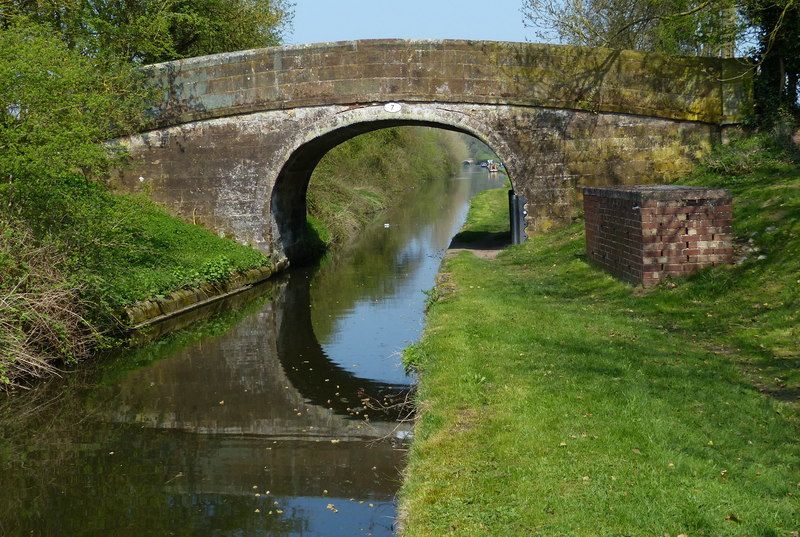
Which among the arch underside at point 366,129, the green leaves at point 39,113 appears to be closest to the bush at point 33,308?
the green leaves at point 39,113

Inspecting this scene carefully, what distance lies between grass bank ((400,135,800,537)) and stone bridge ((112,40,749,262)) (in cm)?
535

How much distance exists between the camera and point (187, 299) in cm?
1423

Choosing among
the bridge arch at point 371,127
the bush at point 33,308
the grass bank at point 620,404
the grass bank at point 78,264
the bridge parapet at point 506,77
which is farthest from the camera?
the bridge arch at point 371,127

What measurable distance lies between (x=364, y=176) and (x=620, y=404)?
29.8 m

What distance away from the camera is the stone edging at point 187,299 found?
12.5 metres

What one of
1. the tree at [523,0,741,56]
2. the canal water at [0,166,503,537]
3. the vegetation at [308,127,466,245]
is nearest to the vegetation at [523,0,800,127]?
the tree at [523,0,741,56]

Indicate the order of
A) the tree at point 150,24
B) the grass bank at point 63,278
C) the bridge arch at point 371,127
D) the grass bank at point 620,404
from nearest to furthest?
1. the grass bank at point 620,404
2. the grass bank at point 63,278
3. the bridge arch at point 371,127
4. the tree at point 150,24

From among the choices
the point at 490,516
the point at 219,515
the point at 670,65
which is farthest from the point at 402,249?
the point at 490,516

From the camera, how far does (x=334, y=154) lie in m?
30.5

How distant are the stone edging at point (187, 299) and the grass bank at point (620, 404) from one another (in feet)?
15.1

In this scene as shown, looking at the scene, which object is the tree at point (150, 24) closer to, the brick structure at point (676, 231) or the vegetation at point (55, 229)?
the vegetation at point (55, 229)

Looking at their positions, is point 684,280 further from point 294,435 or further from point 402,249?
point 402,249

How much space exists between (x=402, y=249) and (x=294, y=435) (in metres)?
15.2

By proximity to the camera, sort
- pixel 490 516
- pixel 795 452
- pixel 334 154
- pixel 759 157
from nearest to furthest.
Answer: pixel 490 516 → pixel 795 452 → pixel 759 157 → pixel 334 154
